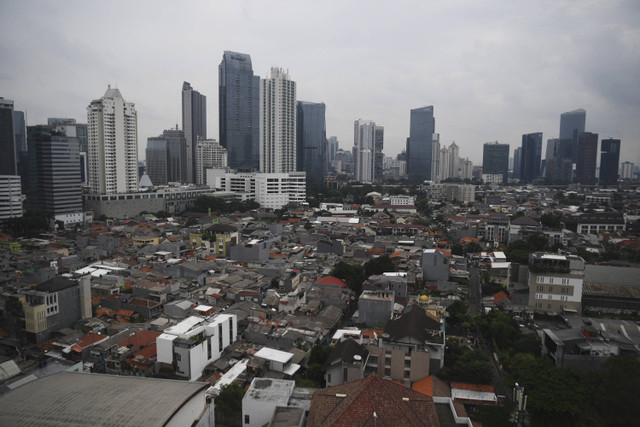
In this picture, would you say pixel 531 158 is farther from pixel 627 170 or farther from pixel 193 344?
pixel 193 344

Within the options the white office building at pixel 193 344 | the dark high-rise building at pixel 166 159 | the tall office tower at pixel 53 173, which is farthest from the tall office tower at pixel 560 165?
the white office building at pixel 193 344

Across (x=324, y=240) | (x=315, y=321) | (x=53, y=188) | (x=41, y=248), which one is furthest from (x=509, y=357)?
(x=53, y=188)

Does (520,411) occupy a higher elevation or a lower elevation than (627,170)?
lower

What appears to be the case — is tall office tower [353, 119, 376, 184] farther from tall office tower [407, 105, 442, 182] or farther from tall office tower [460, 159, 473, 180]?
tall office tower [460, 159, 473, 180]

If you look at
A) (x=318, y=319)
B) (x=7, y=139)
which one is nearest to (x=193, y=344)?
(x=318, y=319)

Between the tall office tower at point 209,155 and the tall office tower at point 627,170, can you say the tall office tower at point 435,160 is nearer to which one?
the tall office tower at point 209,155
